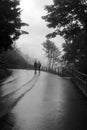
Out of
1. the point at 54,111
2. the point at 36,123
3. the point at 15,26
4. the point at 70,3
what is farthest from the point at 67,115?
the point at 70,3

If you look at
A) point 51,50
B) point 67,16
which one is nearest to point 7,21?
point 67,16

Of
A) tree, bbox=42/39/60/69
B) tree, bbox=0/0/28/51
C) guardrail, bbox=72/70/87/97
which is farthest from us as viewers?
tree, bbox=42/39/60/69

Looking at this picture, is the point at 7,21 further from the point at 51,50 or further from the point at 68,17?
the point at 51,50

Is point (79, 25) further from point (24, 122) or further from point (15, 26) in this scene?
point (24, 122)

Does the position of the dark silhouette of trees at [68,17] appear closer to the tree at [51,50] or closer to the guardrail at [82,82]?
the guardrail at [82,82]

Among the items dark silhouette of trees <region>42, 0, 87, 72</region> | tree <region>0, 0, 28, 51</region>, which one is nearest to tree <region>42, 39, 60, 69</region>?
dark silhouette of trees <region>42, 0, 87, 72</region>

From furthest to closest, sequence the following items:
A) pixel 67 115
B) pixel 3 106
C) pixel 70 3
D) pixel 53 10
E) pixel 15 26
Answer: pixel 53 10 → pixel 70 3 → pixel 15 26 → pixel 3 106 → pixel 67 115

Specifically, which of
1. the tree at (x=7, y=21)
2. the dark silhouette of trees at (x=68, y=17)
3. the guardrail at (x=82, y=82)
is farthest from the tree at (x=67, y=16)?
the guardrail at (x=82, y=82)

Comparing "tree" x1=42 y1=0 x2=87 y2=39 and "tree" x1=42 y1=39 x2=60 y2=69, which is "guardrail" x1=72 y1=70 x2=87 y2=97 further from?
"tree" x1=42 y1=39 x2=60 y2=69

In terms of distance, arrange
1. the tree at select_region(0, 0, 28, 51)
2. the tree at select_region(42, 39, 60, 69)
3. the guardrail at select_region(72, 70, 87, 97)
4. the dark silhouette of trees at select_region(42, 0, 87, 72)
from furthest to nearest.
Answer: the tree at select_region(42, 39, 60, 69), the dark silhouette of trees at select_region(42, 0, 87, 72), the tree at select_region(0, 0, 28, 51), the guardrail at select_region(72, 70, 87, 97)

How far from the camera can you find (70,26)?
29.0 m

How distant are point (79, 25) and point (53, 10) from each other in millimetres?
3400

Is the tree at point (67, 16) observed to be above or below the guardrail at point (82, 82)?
above

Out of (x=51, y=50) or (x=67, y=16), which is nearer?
(x=67, y=16)
